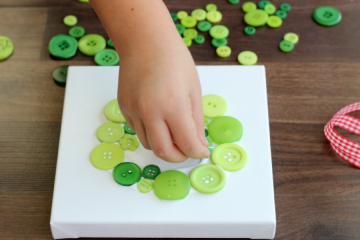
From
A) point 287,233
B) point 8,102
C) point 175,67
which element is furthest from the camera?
point 8,102

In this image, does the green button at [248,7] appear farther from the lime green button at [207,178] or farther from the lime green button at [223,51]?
the lime green button at [207,178]

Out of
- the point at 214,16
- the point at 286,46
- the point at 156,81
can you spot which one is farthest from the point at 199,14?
the point at 156,81

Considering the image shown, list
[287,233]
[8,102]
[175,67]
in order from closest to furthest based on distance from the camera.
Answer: [175,67] < [287,233] < [8,102]

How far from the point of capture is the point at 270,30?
27.5 inches

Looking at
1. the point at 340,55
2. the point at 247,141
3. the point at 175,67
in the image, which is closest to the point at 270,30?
the point at 340,55

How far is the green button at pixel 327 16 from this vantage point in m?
0.70

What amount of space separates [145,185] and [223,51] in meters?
0.24

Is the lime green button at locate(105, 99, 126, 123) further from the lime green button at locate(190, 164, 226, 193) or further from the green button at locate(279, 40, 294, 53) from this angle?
the green button at locate(279, 40, 294, 53)

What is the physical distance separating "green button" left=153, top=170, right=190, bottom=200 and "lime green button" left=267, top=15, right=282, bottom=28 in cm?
30

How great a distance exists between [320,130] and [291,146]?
4 centimetres

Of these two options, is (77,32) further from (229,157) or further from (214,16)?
(229,157)

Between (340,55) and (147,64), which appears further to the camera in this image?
(340,55)

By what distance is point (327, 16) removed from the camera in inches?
→ 27.8

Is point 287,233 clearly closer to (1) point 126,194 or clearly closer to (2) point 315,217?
(2) point 315,217
